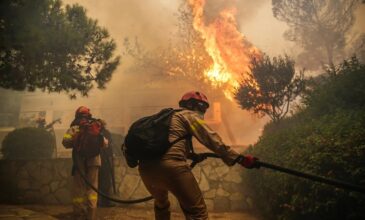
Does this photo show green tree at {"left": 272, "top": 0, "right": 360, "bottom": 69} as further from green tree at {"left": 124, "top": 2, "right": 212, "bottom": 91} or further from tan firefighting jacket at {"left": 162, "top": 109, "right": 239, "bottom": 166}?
tan firefighting jacket at {"left": 162, "top": 109, "right": 239, "bottom": 166}

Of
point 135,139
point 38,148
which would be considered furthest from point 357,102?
point 38,148

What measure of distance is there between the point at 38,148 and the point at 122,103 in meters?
17.6

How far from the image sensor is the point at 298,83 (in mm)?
11883

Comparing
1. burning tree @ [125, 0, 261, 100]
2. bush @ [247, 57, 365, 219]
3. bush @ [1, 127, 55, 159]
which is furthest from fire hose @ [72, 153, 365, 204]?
burning tree @ [125, 0, 261, 100]

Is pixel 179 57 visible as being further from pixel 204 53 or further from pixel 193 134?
pixel 193 134

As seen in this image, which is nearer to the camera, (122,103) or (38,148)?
(38,148)

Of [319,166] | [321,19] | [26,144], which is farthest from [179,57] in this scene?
[319,166]

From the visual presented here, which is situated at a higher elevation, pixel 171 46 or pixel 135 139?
pixel 171 46

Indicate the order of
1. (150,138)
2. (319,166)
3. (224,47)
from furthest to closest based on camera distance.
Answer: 1. (224,47)
2. (319,166)
3. (150,138)

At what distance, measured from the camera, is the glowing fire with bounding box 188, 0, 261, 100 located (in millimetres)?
20859

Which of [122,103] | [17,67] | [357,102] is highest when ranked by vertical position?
[122,103]

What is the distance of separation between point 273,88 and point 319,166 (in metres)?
8.00

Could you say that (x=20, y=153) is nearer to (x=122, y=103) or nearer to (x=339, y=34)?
(x=122, y=103)

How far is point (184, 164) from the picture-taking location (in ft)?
10.9
